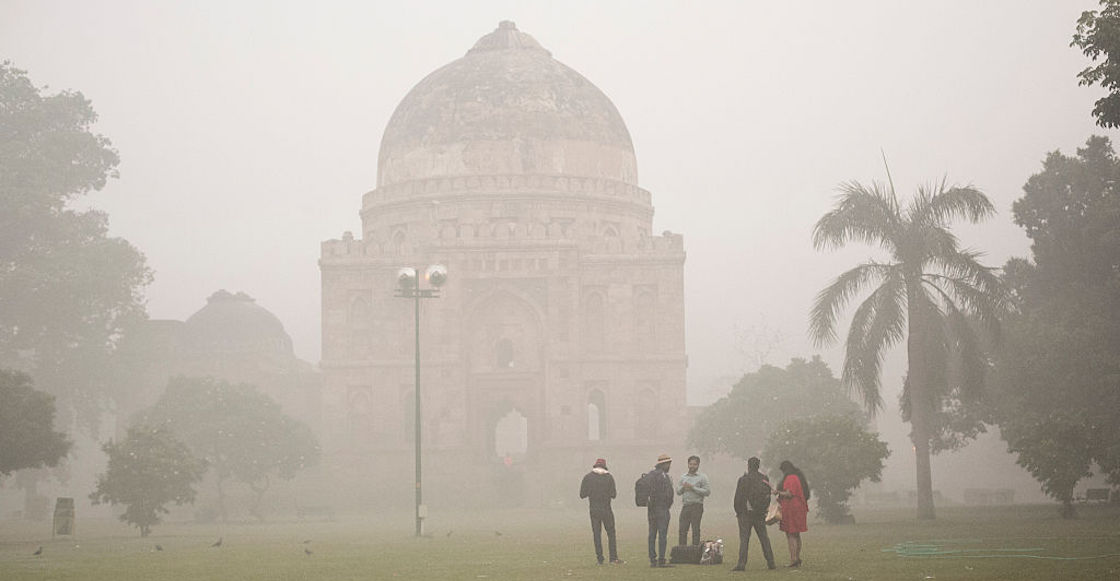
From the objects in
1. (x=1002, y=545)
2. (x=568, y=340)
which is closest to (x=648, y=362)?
(x=568, y=340)

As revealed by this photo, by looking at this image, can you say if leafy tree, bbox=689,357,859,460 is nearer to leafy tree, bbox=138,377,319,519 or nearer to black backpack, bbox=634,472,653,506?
leafy tree, bbox=138,377,319,519

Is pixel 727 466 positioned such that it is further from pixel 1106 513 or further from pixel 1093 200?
pixel 1106 513

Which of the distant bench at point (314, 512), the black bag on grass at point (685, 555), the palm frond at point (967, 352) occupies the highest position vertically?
the palm frond at point (967, 352)

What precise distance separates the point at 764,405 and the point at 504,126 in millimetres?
17579

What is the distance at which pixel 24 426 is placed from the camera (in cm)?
3144

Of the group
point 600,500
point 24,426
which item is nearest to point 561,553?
point 600,500

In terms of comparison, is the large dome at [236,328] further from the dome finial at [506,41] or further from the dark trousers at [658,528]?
the dark trousers at [658,528]

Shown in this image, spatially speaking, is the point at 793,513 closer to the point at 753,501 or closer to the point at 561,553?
the point at 753,501

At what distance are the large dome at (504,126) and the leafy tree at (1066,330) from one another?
72.8 feet

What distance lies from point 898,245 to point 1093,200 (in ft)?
35.2

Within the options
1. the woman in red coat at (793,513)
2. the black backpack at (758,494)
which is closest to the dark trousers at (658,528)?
the black backpack at (758,494)

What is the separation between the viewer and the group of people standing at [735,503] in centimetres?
1659

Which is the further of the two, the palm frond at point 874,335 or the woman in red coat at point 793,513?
the palm frond at point 874,335

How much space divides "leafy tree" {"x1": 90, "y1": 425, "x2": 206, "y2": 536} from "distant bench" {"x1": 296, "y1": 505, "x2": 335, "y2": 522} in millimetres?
10472
